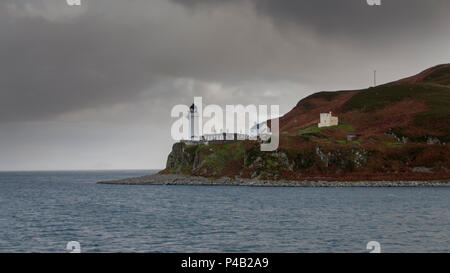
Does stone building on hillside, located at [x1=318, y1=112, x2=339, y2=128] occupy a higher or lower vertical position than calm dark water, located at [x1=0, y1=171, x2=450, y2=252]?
higher

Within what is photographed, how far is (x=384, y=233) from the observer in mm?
39406

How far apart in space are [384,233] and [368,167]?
87.2m

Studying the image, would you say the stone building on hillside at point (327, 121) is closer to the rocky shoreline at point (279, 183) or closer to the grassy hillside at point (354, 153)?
the grassy hillside at point (354, 153)

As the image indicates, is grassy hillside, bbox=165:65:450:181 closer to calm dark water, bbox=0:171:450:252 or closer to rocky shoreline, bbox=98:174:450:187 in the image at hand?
rocky shoreline, bbox=98:174:450:187

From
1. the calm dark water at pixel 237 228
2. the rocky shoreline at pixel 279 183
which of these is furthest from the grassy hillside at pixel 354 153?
the calm dark water at pixel 237 228

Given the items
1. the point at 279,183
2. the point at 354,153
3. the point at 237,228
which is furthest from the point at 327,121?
the point at 237,228

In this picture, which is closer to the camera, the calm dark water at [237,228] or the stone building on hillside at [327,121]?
the calm dark water at [237,228]

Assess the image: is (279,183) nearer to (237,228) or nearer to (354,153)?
(354,153)

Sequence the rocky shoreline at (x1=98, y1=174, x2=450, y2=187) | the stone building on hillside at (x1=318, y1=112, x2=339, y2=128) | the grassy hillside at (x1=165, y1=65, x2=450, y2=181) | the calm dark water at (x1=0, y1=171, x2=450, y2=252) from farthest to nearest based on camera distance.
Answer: the stone building on hillside at (x1=318, y1=112, x2=339, y2=128) → the grassy hillside at (x1=165, y1=65, x2=450, y2=181) → the rocky shoreline at (x1=98, y1=174, x2=450, y2=187) → the calm dark water at (x1=0, y1=171, x2=450, y2=252)

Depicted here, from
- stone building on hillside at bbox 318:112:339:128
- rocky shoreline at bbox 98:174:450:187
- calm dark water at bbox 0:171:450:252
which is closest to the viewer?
calm dark water at bbox 0:171:450:252

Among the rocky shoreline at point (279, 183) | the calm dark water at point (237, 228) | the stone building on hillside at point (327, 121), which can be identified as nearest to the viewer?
the calm dark water at point (237, 228)

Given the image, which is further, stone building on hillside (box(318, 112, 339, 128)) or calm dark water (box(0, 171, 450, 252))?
stone building on hillside (box(318, 112, 339, 128))

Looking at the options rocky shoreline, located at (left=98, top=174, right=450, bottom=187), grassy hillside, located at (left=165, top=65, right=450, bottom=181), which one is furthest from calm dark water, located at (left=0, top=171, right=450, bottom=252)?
grassy hillside, located at (left=165, top=65, right=450, bottom=181)
